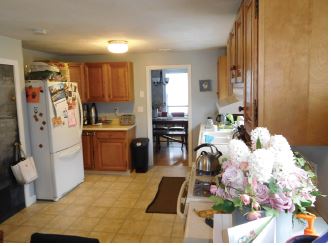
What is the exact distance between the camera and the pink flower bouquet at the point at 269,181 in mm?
971

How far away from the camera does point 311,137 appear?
141cm

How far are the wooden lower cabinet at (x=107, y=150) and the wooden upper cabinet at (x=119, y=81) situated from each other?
0.69 m

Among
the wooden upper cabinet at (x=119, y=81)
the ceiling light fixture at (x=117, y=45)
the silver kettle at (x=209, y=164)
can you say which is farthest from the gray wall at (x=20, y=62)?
the silver kettle at (x=209, y=164)

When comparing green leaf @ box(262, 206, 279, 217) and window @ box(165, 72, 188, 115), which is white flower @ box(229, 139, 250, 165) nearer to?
green leaf @ box(262, 206, 279, 217)

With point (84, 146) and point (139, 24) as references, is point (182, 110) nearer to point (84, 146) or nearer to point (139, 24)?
point (84, 146)

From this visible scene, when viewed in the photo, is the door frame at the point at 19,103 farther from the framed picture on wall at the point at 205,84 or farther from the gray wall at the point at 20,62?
the framed picture on wall at the point at 205,84

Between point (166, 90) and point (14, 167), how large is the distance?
6.03 meters

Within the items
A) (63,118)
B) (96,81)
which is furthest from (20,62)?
(96,81)

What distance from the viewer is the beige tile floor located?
9.50 feet

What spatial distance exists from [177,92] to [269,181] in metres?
7.90

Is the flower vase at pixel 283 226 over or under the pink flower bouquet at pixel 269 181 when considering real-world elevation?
under

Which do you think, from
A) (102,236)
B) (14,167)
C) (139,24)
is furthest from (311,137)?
(14,167)

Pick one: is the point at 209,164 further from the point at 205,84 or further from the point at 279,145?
the point at 205,84

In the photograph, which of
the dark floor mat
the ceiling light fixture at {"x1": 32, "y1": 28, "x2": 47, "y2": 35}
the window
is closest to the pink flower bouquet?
the dark floor mat
